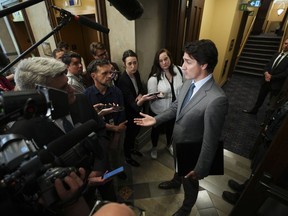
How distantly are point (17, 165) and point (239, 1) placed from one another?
5.29 m

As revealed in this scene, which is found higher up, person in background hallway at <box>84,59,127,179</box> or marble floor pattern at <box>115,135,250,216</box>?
person in background hallway at <box>84,59,127,179</box>

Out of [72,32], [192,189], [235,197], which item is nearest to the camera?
[192,189]

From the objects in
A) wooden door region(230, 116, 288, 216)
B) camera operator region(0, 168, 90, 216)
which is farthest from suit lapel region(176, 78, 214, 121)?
camera operator region(0, 168, 90, 216)

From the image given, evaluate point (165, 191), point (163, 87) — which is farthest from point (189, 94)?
point (165, 191)

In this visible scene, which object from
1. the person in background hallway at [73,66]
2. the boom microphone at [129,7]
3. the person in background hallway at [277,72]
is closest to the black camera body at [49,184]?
the boom microphone at [129,7]

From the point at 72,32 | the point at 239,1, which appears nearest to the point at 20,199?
the point at 72,32

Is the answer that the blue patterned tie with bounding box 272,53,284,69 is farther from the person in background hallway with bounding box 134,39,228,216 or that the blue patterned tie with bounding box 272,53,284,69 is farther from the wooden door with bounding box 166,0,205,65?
the person in background hallway with bounding box 134,39,228,216

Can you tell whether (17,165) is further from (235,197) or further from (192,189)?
(235,197)

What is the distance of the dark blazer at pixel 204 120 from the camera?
44.4 inches

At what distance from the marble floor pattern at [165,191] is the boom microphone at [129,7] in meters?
1.89

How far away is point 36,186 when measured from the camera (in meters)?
0.49

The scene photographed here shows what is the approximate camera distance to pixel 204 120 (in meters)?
1.18

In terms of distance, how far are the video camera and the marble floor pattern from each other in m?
1.56

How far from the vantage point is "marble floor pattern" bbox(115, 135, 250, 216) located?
1.81m
